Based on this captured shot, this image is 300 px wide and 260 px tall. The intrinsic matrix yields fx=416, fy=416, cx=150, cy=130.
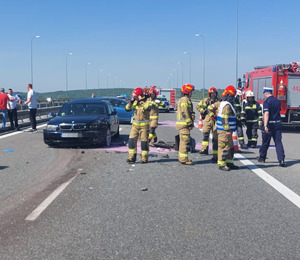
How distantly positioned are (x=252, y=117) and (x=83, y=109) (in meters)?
5.40

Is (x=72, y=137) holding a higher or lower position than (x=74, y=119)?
lower

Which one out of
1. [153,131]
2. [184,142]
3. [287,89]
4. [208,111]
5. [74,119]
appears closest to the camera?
[184,142]

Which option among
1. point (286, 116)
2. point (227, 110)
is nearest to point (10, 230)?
point (227, 110)

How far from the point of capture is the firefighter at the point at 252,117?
42.3 feet

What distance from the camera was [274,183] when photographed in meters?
7.51

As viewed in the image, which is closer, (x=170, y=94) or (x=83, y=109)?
(x=83, y=109)

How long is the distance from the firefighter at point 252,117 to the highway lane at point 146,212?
11.5ft

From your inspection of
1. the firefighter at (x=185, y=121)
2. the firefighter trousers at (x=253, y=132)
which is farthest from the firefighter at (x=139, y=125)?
the firefighter trousers at (x=253, y=132)

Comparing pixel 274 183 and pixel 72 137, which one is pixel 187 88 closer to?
pixel 274 183

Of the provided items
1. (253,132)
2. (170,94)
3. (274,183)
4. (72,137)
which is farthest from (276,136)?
(170,94)

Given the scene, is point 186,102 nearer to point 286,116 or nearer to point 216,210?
point 216,210

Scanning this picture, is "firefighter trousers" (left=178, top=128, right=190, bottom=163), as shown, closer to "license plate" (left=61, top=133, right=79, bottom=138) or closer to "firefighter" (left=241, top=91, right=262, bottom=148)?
"license plate" (left=61, top=133, right=79, bottom=138)

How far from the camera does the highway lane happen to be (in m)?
4.20

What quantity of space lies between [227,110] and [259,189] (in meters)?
2.20
